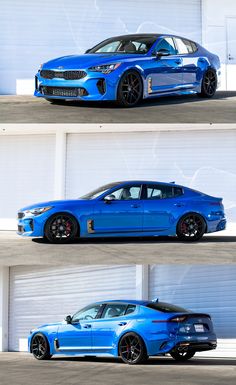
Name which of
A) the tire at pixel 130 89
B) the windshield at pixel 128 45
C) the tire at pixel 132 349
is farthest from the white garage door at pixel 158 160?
the tire at pixel 132 349

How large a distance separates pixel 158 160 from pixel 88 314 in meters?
8.55

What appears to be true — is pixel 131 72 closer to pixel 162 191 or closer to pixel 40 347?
pixel 162 191

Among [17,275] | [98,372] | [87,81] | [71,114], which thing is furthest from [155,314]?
[17,275]

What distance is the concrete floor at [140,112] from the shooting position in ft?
72.7

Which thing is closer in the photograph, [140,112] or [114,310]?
[114,310]

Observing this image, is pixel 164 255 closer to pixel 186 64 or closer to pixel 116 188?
pixel 116 188

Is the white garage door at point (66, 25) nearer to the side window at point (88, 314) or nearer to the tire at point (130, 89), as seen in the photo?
the tire at point (130, 89)

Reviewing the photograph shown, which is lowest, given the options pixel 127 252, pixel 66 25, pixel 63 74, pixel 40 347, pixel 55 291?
pixel 40 347

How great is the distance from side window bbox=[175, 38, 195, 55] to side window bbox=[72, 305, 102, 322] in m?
7.15

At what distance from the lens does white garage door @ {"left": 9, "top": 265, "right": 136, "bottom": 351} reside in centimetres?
2378

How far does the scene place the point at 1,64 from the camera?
28391 millimetres

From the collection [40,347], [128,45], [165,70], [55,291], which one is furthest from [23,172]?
[40,347]

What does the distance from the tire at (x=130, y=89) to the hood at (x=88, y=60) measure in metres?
0.37

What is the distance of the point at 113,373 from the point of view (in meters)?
14.8
